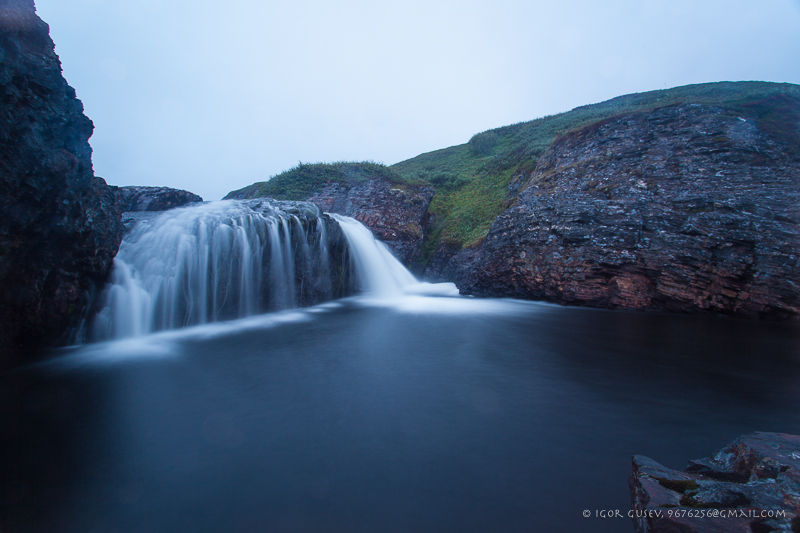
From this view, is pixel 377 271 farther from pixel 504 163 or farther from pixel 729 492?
pixel 504 163

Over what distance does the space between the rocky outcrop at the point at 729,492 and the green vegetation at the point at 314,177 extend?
19.6 meters

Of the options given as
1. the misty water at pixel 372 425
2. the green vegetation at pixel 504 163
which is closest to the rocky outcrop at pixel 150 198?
the misty water at pixel 372 425

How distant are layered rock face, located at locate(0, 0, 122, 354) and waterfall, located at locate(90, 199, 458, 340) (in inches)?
38.6

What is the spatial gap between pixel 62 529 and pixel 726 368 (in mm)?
7999

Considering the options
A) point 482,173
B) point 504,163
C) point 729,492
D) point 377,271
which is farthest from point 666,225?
point 482,173

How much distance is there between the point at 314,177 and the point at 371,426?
19.9 metres

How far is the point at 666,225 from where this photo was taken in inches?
363

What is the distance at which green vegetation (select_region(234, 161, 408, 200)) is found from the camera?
20.2m

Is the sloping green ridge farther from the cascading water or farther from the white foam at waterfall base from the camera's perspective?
the cascading water

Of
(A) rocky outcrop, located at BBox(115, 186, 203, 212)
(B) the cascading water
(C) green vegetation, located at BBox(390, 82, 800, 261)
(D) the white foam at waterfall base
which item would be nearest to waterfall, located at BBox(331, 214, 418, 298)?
(D) the white foam at waterfall base

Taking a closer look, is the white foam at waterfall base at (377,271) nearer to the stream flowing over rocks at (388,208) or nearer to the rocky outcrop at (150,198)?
the stream flowing over rocks at (388,208)

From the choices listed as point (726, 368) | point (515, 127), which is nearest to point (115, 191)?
point (726, 368)

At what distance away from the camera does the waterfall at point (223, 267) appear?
767 cm

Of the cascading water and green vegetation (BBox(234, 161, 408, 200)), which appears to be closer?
the cascading water
